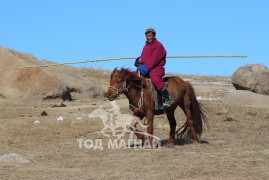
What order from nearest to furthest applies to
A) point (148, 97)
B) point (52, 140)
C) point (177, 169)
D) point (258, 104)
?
1. point (177, 169)
2. point (148, 97)
3. point (52, 140)
4. point (258, 104)

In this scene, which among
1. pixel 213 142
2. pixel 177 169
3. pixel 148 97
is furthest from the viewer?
pixel 213 142

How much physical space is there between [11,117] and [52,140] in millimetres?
5832

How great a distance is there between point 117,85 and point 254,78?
66.6ft

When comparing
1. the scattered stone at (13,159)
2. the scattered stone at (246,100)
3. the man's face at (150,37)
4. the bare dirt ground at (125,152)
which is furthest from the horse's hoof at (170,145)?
the scattered stone at (246,100)

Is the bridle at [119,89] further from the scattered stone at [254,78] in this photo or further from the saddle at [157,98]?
the scattered stone at [254,78]

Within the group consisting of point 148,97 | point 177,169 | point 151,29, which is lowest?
point 177,169

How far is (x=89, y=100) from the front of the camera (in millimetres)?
28812

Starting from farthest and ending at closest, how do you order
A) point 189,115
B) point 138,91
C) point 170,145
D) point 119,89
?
1. point 189,115
2. point 170,145
3. point 138,91
4. point 119,89

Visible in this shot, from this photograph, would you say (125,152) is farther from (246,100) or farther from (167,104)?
(246,100)

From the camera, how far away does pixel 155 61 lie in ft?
42.4

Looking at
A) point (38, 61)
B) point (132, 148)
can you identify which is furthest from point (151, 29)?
point (38, 61)

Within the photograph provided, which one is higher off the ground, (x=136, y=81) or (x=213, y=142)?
(x=136, y=81)

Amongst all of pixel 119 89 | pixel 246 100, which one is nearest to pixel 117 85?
pixel 119 89

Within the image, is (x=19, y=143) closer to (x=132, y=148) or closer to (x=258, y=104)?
(x=132, y=148)
